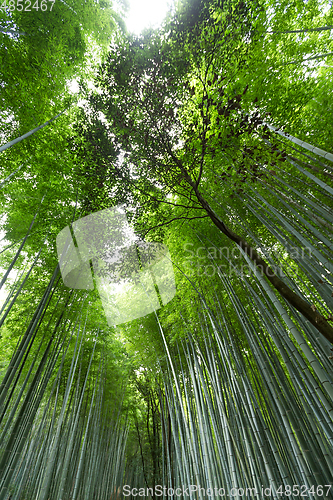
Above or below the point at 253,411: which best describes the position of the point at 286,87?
above

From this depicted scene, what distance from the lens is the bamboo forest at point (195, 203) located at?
170cm

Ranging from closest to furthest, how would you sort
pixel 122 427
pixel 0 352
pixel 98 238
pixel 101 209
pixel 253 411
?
pixel 253 411 → pixel 101 209 → pixel 98 238 → pixel 0 352 → pixel 122 427

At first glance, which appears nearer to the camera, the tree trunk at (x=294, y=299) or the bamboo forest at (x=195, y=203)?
the tree trunk at (x=294, y=299)

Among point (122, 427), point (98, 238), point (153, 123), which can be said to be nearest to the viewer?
point (153, 123)

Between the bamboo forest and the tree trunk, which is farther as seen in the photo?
the bamboo forest

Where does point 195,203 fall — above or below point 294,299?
above

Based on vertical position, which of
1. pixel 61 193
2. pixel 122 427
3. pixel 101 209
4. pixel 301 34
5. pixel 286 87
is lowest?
pixel 122 427

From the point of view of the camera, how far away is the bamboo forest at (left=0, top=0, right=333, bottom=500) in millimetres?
1704

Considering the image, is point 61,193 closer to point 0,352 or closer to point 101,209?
point 101,209

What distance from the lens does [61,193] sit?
9.64 feet

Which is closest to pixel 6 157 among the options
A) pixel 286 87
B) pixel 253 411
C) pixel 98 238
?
pixel 98 238

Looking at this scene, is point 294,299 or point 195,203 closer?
point 294,299

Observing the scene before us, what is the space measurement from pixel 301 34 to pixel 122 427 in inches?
335

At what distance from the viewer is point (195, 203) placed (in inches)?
90.0
